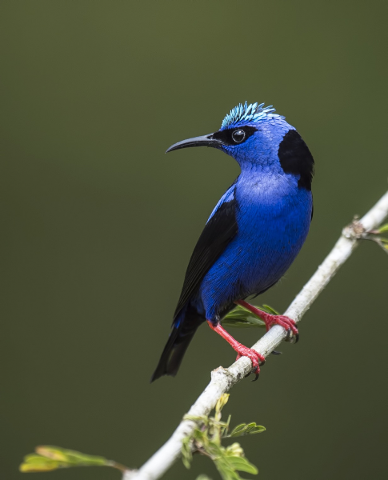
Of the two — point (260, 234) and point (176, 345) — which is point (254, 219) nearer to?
point (260, 234)

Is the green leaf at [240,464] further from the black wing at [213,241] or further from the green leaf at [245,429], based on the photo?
the black wing at [213,241]

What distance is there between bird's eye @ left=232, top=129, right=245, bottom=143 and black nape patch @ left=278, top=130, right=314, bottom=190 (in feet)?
0.90

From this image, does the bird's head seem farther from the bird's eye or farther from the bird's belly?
the bird's belly

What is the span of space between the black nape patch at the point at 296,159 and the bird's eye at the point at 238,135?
27cm

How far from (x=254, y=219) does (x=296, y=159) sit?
17.6 inches

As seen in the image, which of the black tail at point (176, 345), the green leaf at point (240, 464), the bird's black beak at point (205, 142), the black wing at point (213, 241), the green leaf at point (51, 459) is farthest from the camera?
the black tail at point (176, 345)

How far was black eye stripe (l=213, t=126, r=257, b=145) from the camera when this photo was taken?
3.75m

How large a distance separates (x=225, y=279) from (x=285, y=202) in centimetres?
65

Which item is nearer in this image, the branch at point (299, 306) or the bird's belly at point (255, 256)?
the branch at point (299, 306)

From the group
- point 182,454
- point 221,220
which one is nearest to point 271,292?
point 221,220

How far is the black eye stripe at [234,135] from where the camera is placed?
12.3ft

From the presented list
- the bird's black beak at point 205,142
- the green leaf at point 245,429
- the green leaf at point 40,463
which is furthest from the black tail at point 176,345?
the green leaf at point 40,463

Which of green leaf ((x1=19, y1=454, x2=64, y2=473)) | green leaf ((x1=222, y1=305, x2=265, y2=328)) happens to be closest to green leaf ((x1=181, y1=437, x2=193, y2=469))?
green leaf ((x1=19, y1=454, x2=64, y2=473))

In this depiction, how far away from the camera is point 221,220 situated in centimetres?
371
